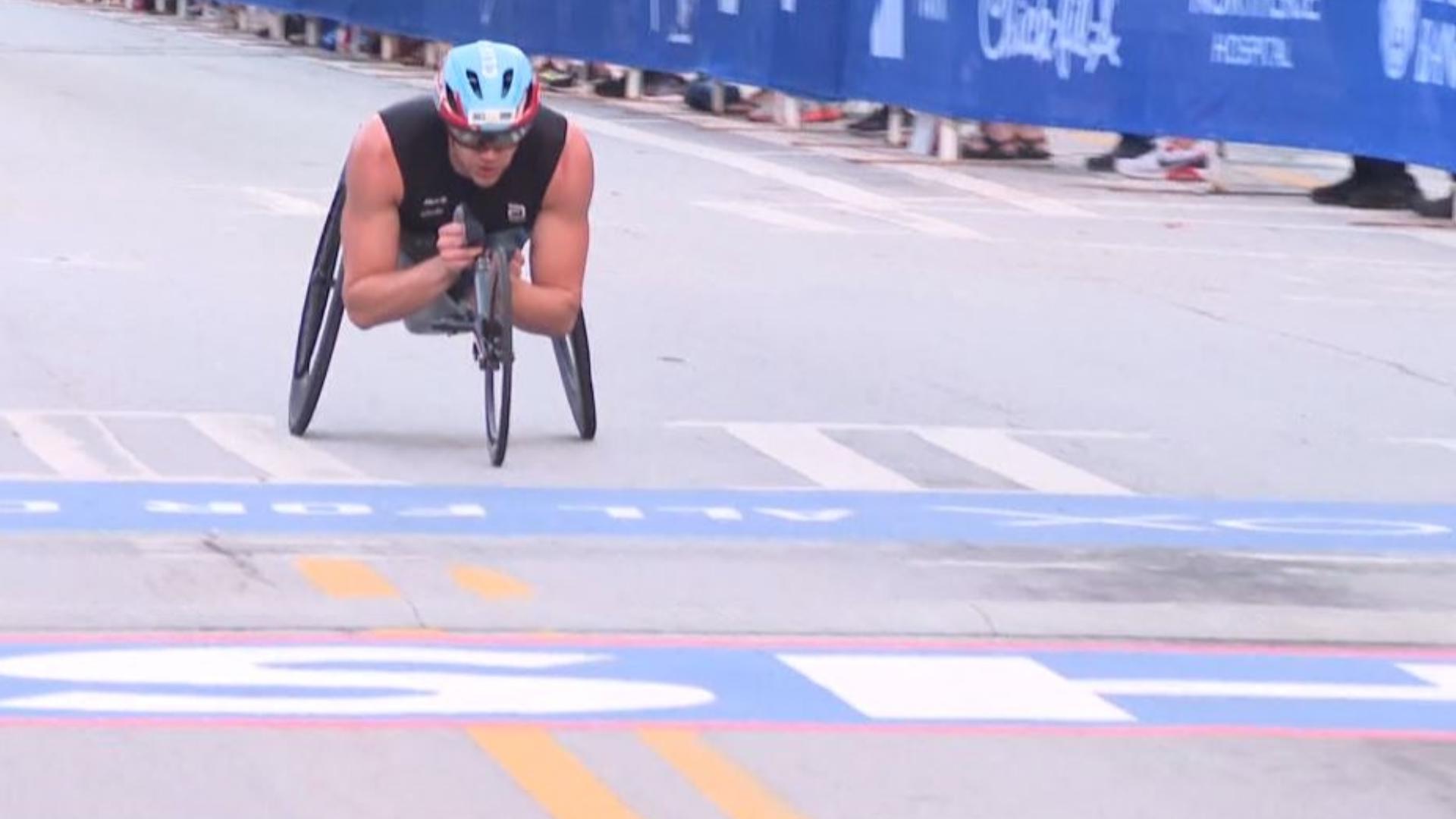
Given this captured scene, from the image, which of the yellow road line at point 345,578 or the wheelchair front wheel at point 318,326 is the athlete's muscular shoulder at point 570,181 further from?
the yellow road line at point 345,578

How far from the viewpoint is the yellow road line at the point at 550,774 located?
651cm

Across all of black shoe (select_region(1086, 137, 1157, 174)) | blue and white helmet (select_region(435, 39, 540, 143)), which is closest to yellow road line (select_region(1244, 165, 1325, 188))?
black shoe (select_region(1086, 137, 1157, 174))

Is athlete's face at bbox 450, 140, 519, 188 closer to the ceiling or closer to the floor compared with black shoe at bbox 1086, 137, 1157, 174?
closer to the ceiling

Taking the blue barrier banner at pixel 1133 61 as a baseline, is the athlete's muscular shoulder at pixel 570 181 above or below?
above

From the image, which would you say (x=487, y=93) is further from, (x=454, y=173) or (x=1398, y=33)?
(x=1398, y=33)

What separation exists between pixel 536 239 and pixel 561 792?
15.2 ft

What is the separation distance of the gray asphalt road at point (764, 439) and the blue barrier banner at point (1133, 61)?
2.01ft

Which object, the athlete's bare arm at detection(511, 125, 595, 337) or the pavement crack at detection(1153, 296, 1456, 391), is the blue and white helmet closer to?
the athlete's bare arm at detection(511, 125, 595, 337)

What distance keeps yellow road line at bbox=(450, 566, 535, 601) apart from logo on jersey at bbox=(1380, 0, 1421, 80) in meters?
13.1

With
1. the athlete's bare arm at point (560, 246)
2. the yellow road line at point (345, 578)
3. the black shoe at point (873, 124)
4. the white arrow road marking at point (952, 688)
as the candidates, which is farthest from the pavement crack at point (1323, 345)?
the black shoe at point (873, 124)

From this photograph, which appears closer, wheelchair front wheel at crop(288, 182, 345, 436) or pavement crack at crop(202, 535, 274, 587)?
pavement crack at crop(202, 535, 274, 587)

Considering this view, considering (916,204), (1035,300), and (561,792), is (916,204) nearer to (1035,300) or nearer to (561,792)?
(1035,300)

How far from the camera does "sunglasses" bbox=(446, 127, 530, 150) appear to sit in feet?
34.8

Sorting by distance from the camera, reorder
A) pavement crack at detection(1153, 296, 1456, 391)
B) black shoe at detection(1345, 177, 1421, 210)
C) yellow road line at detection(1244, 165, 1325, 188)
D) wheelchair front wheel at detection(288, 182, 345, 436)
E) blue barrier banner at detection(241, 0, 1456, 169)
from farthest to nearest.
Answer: yellow road line at detection(1244, 165, 1325, 188) < black shoe at detection(1345, 177, 1421, 210) < blue barrier banner at detection(241, 0, 1456, 169) < pavement crack at detection(1153, 296, 1456, 391) < wheelchair front wheel at detection(288, 182, 345, 436)
